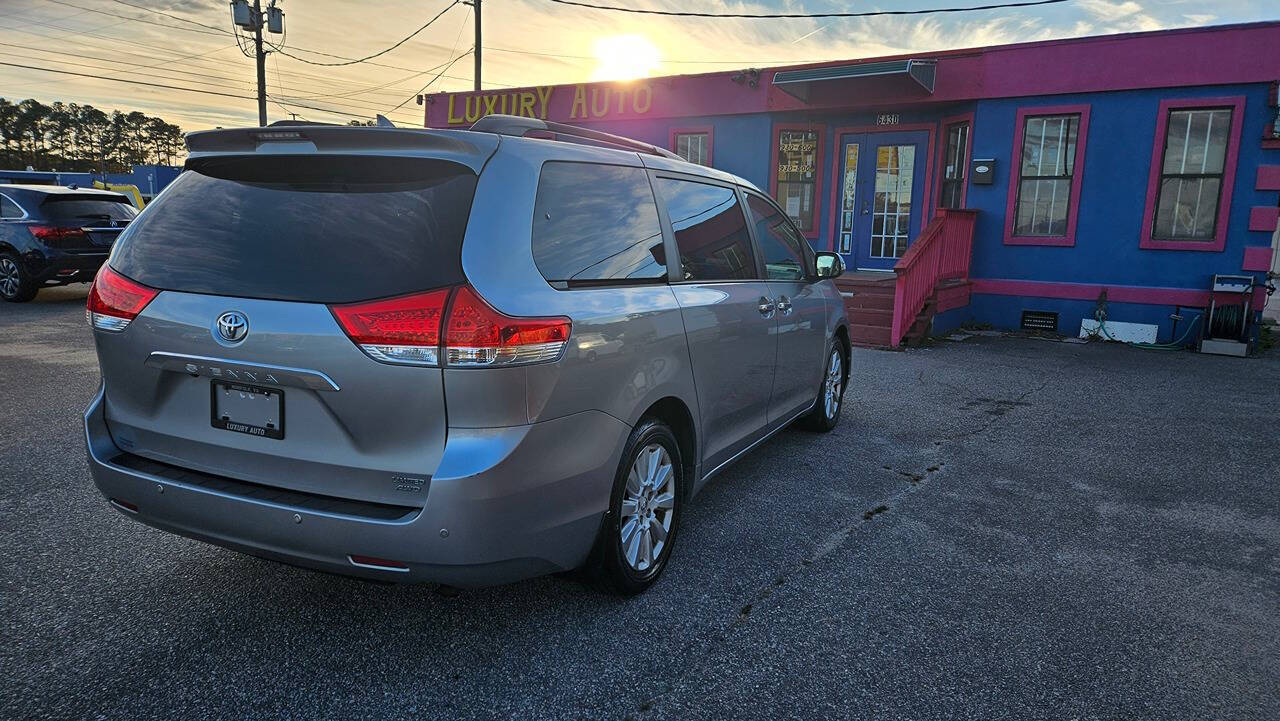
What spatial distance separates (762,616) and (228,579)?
2.15 m

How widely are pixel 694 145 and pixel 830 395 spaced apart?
10.3 m

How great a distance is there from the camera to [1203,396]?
754 cm

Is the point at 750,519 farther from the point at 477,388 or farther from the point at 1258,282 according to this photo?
the point at 1258,282

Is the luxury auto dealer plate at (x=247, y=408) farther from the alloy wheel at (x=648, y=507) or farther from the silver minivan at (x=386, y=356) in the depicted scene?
the alloy wheel at (x=648, y=507)

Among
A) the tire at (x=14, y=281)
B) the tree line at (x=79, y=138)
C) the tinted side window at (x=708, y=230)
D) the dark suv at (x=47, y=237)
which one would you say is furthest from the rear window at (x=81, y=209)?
the tree line at (x=79, y=138)

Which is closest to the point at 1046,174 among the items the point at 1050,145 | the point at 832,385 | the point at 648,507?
the point at 1050,145

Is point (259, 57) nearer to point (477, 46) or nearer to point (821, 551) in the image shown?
point (477, 46)

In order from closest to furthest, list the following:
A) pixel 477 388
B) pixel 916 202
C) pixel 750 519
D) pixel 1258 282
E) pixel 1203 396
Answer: pixel 477 388 < pixel 750 519 < pixel 1203 396 < pixel 1258 282 < pixel 916 202

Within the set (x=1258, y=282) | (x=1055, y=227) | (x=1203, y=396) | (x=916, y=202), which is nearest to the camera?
(x=1203, y=396)

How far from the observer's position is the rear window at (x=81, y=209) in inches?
457

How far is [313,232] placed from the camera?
2.46 meters

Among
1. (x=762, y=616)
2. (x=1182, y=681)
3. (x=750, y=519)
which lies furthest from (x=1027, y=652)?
(x=750, y=519)

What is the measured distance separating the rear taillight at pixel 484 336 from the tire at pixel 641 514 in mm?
696

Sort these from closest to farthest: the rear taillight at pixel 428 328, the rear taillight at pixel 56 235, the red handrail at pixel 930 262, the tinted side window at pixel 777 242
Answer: the rear taillight at pixel 428 328
the tinted side window at pixel 777 242
the red handrail at pixel 930 262
the rear taillight at pixel 56 235
